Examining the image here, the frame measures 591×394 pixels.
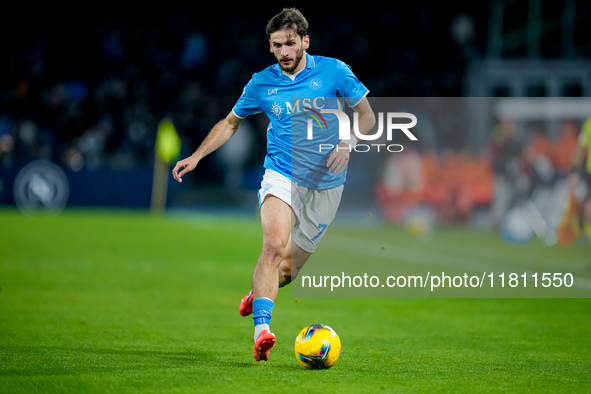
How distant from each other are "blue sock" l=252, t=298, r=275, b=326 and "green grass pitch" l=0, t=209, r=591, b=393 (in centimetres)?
30

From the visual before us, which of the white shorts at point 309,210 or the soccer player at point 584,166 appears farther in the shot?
the soccer player at point 584,166

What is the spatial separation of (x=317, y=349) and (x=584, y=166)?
8.24 m

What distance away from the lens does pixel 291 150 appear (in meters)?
7.02

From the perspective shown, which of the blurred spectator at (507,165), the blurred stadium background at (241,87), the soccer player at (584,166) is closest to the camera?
the soccer player at (584,166)

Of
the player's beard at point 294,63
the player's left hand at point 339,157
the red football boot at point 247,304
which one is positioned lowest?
the red football boot at point 247,304

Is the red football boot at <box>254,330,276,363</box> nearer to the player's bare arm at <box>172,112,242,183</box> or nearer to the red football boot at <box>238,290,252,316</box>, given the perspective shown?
the red football boot at <box>238,290,252,316</box>

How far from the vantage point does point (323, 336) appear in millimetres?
6090

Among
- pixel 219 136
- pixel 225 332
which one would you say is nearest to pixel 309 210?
pixel 219 136

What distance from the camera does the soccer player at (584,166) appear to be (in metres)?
12.4

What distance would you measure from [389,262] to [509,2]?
12778mm

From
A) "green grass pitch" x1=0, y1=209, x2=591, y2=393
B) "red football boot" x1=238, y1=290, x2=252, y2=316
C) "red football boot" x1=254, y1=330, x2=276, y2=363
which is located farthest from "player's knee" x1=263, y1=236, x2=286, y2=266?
"red football boot" x1=238, y1=290, x2=252, y2=316

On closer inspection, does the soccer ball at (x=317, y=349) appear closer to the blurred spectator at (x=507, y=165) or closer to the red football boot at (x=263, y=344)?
the red football boot at (x=263, y=344)

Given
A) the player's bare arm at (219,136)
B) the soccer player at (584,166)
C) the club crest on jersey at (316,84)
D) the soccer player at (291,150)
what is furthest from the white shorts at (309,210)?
the soccer player at (584,166)

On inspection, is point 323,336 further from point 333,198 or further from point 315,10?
point 315,10
